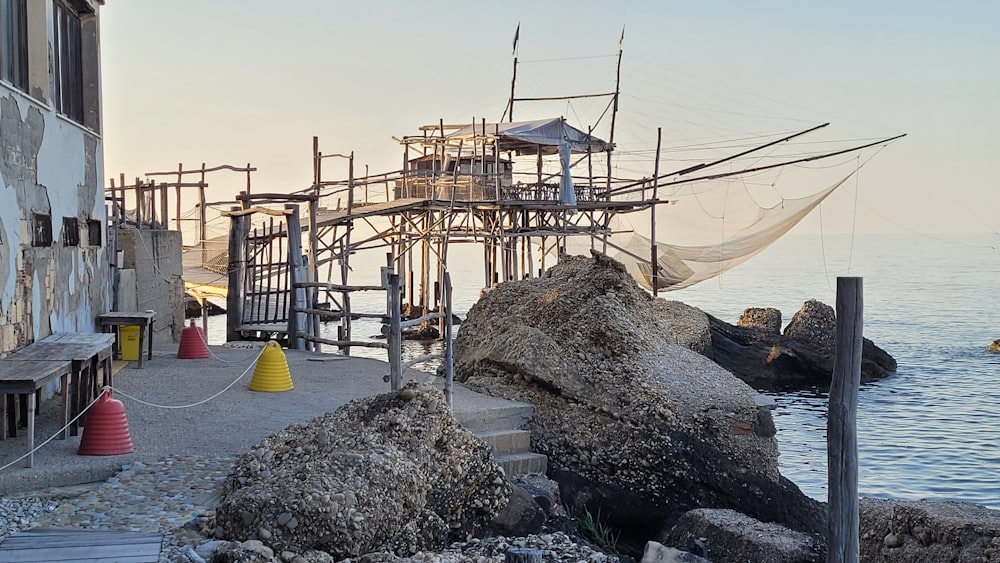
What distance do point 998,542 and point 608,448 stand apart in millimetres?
3614

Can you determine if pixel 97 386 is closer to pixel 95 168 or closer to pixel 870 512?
pixel 95 168

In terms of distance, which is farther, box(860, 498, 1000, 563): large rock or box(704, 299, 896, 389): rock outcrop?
box(704, 299, 896, 389): rock outcrop

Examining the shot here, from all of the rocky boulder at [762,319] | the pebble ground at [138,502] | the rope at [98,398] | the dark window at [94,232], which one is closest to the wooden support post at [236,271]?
the dark window at [94,232]

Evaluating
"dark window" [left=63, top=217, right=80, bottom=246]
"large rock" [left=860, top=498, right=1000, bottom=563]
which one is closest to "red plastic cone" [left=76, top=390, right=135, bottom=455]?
"dark window" [left=63, top=217, right=80, bottom=246]

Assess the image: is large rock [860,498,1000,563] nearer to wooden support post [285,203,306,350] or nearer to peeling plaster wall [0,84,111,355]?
peeling plaster wall [0,84,111,355]

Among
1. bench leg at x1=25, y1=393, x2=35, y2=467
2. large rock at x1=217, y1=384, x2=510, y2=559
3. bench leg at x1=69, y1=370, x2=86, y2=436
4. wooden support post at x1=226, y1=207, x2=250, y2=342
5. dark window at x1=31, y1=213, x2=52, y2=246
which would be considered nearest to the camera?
large rock at x1=217, y1=384, x2=510, y2=559

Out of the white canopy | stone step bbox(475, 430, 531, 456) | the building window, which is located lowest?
stone step bbox(475, 430, 531, 456)

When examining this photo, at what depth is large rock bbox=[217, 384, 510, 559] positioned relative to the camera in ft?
19.5

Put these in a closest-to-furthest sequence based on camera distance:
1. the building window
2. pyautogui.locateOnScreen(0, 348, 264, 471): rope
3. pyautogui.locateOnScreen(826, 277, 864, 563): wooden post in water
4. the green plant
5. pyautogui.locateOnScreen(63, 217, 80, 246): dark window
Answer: pyautogui.locateOnScreen(826, 277, 864, 563): wooden post in water, pyautogui.locateOnScreen(0, 348, 264, 471): rope, the building window, the green plant, pyautogui.locateOnScreen(63, 217, 80, 246): dark window

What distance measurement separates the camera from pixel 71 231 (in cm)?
1038

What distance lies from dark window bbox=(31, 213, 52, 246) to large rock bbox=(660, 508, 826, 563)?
241 inches

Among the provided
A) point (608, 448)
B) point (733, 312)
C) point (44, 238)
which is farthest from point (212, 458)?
point (733, 312)

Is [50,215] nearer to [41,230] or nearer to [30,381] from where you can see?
[41,230]

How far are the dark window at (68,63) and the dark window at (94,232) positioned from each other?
114 centimetres
